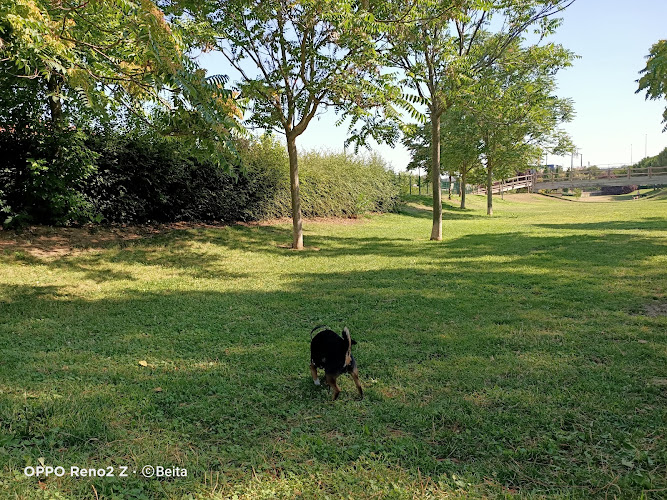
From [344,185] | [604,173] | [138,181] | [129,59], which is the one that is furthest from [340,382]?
[604,173]

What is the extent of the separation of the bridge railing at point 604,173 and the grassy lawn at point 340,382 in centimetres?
3547

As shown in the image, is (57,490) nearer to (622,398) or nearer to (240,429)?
(240,429)

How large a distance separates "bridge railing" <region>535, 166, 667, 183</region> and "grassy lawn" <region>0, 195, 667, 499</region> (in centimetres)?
3547

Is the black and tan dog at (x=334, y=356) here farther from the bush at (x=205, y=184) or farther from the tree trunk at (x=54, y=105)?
the tree trunk at (x=54, y=105)

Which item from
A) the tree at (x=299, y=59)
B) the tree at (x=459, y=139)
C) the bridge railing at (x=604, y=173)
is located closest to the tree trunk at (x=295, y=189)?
the tree at (x=299, y=59)

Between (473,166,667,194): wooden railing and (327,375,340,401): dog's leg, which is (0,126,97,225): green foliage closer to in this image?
(327,375,340,401): dog's leg

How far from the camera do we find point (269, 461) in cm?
270

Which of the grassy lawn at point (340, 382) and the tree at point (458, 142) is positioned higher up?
the tree at point (458, 142)

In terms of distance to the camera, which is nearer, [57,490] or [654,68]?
[57,490]

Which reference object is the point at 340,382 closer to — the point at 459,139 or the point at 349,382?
the point at 349,382

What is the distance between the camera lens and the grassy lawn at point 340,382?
8.38 ft

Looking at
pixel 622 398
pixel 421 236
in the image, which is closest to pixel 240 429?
pixel 622 398

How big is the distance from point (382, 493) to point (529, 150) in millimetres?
27948

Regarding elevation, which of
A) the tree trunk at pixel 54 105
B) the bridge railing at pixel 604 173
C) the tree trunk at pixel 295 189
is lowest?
the tree trunk at pixel 295 189
